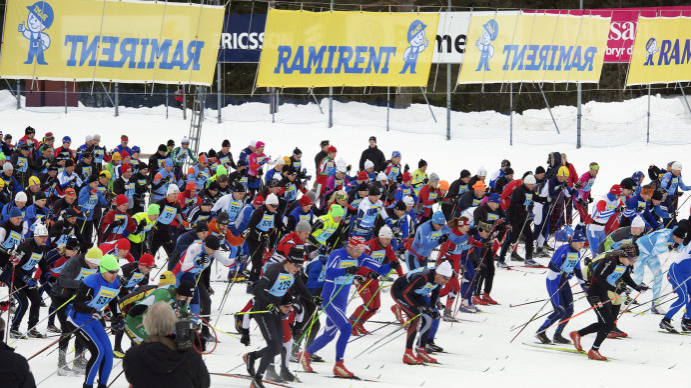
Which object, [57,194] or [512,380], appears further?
[57,194]

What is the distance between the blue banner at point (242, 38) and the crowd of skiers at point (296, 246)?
849 cm

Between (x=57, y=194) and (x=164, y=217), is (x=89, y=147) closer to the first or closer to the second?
(x=57, y=194)

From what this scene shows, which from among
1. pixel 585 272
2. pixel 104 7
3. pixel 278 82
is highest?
pixel 104 7

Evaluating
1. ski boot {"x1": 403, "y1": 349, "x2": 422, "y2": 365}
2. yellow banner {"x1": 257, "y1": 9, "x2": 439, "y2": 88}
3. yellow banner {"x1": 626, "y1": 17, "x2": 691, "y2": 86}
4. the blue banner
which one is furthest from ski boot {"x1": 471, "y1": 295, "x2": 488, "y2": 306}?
the blue banner

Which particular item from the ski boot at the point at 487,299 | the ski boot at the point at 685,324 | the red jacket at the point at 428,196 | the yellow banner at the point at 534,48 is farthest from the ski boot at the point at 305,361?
the yellow banner at the point at 534,48

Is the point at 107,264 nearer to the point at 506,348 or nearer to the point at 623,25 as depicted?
the point at 506,348

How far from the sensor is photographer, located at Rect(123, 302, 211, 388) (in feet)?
19.4

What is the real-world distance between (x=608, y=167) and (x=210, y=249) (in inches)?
604

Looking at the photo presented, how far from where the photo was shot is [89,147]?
19719mm

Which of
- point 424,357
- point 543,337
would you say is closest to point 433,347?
point 424,357

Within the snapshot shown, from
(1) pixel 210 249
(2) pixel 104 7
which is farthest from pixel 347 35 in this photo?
(1) pixel 210 249

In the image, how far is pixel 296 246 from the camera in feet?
37.7

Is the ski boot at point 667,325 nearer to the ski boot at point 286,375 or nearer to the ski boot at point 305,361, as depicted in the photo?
the ski boot at point 305,361

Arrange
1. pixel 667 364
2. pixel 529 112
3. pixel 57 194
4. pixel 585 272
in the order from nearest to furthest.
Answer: pixel 667 364, pixel 585 272, pixel 57 194, pixel 529 112
